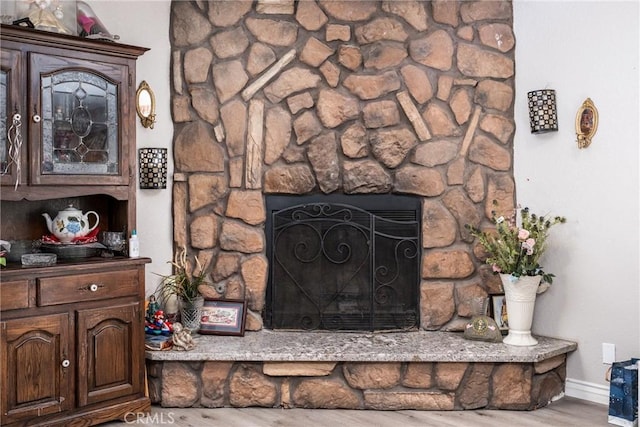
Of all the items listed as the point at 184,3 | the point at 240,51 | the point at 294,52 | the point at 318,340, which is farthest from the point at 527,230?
the point at 184,3

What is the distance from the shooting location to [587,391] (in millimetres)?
3447

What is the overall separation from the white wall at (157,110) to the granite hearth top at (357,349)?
0.55 metres

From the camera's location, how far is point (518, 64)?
375 centimetres

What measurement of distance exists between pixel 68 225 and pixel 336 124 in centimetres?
156

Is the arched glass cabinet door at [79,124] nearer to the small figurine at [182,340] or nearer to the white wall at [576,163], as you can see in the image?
the white wall at [576,163]

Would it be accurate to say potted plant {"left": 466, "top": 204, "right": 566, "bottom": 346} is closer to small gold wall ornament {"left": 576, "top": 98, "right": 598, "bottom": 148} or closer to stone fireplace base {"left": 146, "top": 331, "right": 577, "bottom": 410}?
stone fireplace base {"left": 146, "top": 331, "right": 577, "bottom": 410}

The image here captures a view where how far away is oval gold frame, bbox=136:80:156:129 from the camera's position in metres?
3.53

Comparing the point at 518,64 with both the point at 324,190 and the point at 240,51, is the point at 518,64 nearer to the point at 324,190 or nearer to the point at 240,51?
the point at 324,190

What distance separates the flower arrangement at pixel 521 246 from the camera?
132 inches

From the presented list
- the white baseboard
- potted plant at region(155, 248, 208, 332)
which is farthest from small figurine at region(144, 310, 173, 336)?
the white baseboard

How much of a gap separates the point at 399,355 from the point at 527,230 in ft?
3.15

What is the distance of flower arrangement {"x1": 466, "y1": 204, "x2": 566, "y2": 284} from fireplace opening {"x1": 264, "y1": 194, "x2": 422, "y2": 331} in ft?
1.59

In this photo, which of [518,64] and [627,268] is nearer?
[627,268]

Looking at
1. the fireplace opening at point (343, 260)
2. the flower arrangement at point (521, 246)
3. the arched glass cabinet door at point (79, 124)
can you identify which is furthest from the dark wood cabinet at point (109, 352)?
the flower arrangement at point (521, 246)
